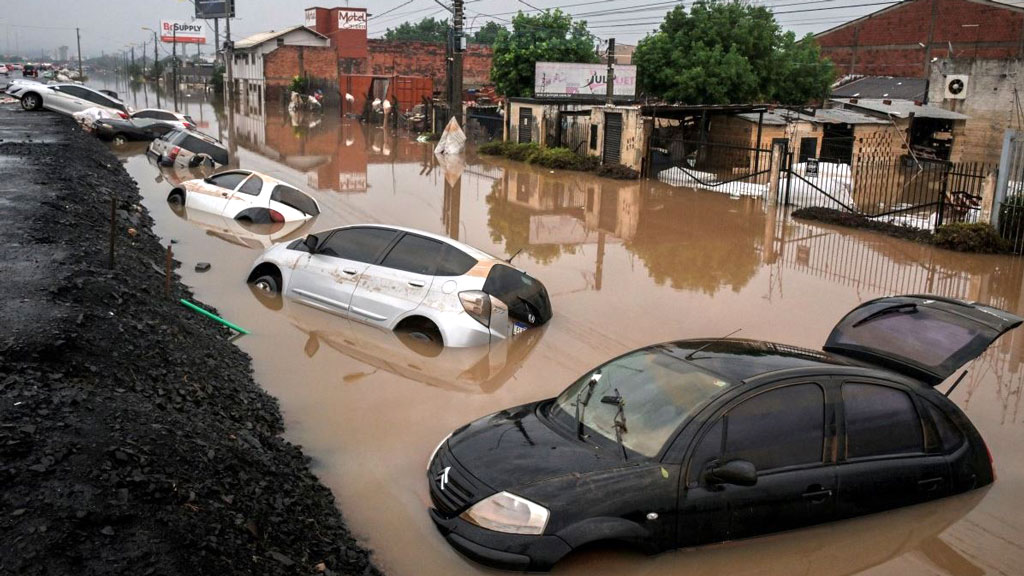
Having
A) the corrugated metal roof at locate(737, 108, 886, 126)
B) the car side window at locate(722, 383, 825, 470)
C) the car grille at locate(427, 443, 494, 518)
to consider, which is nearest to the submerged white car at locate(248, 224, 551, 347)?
the car grille at locate(427, 443, 494, 518)

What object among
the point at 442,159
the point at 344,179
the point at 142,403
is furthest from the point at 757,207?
the point at 142,403

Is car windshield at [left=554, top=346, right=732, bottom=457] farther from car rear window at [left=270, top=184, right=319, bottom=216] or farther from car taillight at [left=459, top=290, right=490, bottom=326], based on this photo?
car rear window at [left=270, top=184, right=319, bottom=216]

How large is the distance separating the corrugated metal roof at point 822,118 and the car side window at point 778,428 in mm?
25972

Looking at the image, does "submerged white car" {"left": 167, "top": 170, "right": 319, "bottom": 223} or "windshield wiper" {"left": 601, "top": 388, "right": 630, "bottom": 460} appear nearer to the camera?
"windshield wiper" {"left": 601, "top": 388, "right": 630, "bottom": 460}

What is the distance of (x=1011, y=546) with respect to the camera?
607 centimetres

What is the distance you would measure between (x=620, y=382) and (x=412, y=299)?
4378mm

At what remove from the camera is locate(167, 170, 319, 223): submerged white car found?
17547 millimetres

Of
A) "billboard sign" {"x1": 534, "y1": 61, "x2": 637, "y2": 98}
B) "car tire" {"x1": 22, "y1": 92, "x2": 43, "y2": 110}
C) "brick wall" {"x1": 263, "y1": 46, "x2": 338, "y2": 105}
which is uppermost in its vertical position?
"brick wall" {"x1": 263, "y1": 46, "x2": 338, "y2": 105}

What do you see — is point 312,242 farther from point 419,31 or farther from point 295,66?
point 419,31

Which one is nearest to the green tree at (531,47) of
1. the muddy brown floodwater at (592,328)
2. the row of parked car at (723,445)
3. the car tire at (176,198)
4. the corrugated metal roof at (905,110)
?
the corrugated metal roof at (905,110)

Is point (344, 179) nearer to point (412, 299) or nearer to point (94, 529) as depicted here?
point (412, 299)

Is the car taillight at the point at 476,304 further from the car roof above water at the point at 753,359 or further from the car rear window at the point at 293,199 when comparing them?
the car rear window at the point at 293,199

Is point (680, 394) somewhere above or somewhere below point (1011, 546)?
above

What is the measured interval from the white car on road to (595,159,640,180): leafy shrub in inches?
792
